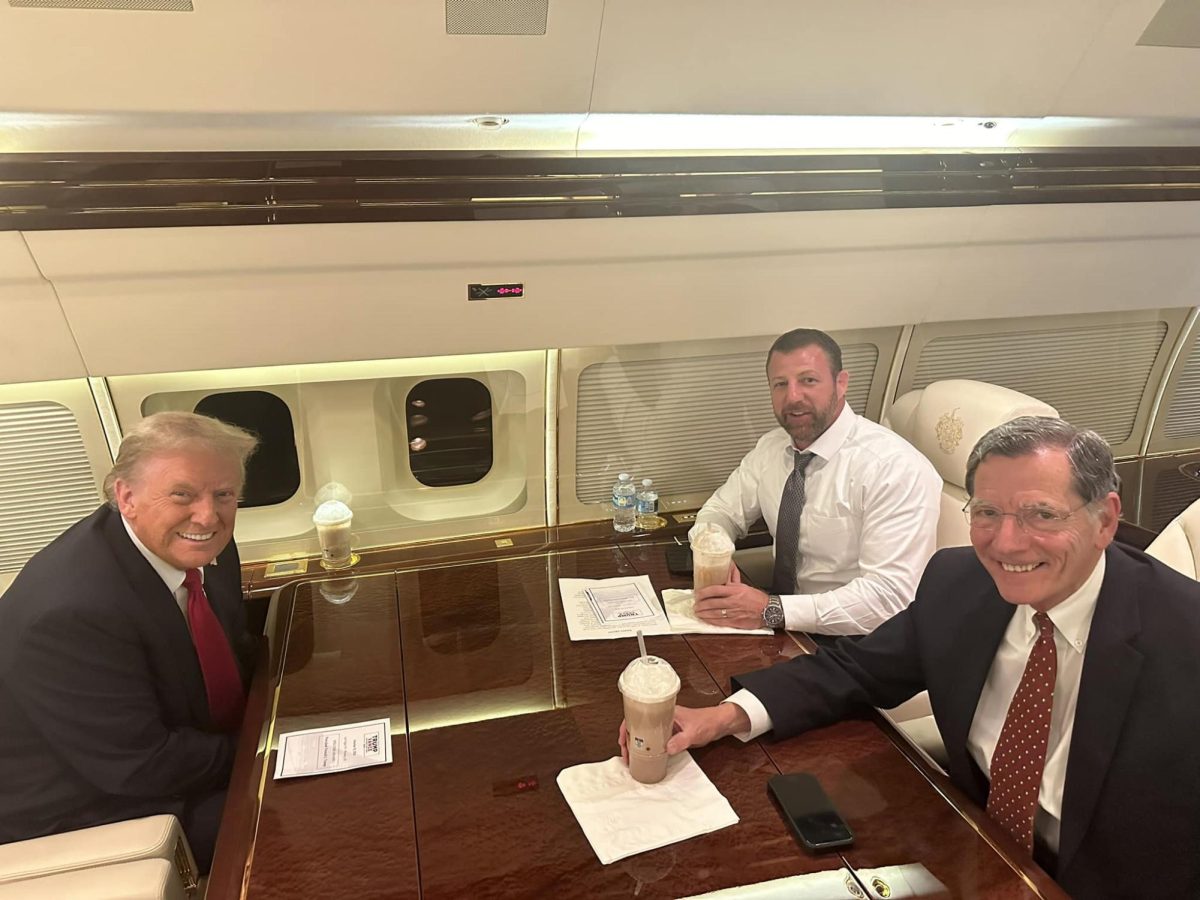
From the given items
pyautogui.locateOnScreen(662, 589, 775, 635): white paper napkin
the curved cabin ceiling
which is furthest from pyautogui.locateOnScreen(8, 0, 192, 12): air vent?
pyautogui.locateOnScreen(662, 589, 775, 635): white paper napkin

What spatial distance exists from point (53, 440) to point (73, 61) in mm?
1507

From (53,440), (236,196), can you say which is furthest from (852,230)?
(53,440)

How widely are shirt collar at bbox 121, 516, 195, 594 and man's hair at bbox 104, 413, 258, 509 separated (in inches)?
5.2

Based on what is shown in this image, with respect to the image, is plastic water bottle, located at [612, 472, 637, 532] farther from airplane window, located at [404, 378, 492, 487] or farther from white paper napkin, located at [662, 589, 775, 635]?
white paper napkin, located at [662, 589, 775, 635]

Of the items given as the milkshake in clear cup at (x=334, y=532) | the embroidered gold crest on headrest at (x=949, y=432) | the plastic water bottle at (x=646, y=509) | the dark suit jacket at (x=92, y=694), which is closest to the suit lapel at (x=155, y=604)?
the dark suit jacket at (x=92, y=694)

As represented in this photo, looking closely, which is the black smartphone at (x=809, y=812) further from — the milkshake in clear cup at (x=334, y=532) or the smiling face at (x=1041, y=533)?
the milkshake in clear cup at (x=334, y=532)

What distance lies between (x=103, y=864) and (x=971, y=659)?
1.96m

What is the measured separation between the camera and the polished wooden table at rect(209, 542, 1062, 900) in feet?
5.21

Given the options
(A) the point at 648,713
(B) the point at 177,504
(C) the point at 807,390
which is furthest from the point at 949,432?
(B) the point at 177,504

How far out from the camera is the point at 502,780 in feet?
6.02

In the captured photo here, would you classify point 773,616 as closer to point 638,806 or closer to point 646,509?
point 638,806

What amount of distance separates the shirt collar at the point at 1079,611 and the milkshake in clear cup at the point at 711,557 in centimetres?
99

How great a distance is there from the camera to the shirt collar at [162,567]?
6.95 feet

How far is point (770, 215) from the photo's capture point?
2.72 m
